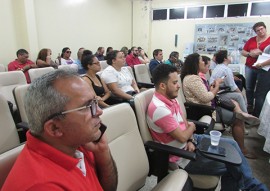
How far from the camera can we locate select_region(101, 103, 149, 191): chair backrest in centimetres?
109

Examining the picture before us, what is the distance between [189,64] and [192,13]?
516cm

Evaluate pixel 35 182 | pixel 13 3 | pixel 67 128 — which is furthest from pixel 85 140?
pixel 13 3

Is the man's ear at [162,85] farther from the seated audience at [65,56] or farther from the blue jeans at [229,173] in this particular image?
the seated audience at [65,56]

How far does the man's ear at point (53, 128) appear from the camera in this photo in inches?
25.7

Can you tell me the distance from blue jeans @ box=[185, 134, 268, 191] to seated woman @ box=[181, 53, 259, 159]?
87 cm

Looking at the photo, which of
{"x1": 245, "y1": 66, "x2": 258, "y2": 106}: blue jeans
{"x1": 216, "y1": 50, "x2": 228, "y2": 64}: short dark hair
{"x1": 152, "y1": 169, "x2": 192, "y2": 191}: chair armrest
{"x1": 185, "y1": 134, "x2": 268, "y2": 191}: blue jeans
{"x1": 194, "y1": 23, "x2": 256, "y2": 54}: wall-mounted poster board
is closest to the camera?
{"x1": 152, "y1": 169, "x2": 192, "y2": 191}: chair armrest

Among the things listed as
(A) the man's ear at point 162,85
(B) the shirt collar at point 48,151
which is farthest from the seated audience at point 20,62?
(B) the shirt collar at point 48,151

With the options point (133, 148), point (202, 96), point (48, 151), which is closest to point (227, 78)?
point (202, 96)

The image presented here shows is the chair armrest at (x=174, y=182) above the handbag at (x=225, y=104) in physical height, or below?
below

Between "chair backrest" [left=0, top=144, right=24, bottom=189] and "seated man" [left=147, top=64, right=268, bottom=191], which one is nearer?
"chair backrest" [left=0, top=144, right=24, bottom=189]

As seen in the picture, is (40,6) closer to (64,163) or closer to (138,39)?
(138,39)

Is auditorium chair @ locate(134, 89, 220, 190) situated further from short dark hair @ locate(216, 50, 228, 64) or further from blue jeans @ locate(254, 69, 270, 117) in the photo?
blue jeans @ locate(254, 69, 270, 117)

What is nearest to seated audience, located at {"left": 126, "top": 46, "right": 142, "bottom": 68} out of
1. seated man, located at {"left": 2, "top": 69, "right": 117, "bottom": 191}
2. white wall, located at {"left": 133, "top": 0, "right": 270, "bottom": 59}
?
white wall, located at {"left": 133, "top": 0, "right": 270, "bottom": 59}

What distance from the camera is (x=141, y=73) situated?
3.99 meters
